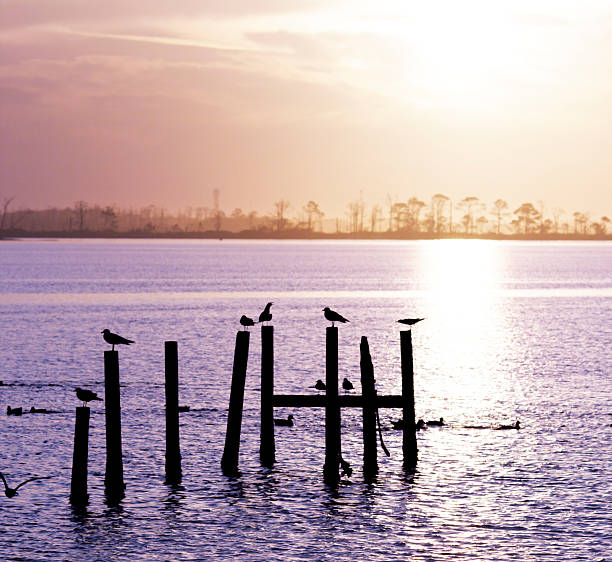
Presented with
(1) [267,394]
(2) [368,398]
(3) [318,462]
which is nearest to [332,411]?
(2) [368,398]

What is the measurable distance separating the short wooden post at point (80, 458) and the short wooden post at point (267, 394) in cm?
462

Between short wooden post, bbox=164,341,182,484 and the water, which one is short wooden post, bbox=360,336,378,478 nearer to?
the water

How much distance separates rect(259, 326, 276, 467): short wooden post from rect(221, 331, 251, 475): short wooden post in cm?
46

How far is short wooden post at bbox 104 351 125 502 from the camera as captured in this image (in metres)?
22.2

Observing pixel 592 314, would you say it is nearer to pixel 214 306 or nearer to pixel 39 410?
pixel 214 306

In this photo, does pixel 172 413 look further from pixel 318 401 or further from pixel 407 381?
pixel 407 381

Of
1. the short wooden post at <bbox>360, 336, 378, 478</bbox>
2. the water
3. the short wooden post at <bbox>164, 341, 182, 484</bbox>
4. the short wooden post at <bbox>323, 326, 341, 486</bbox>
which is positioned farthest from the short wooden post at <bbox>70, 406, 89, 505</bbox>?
the short wooden post at <bbox>360, 336, 378, 478</bbox>

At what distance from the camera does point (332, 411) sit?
24.2 metres

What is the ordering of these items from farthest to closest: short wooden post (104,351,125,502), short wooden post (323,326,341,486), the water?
1. short wooden post (323,326,341,486)
2. short wooden post (104,351,125,502)
3. the water

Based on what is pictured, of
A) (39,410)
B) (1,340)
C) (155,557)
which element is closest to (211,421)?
(39,410)

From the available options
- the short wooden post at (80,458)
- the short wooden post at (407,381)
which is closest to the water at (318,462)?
the short wooden post at (80,458)

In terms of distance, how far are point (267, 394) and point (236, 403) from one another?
0.80 m

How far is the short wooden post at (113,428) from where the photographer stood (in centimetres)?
2223

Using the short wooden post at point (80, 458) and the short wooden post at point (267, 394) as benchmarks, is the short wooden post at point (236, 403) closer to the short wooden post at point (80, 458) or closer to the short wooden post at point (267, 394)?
the short wooden post at point (267, 394)
